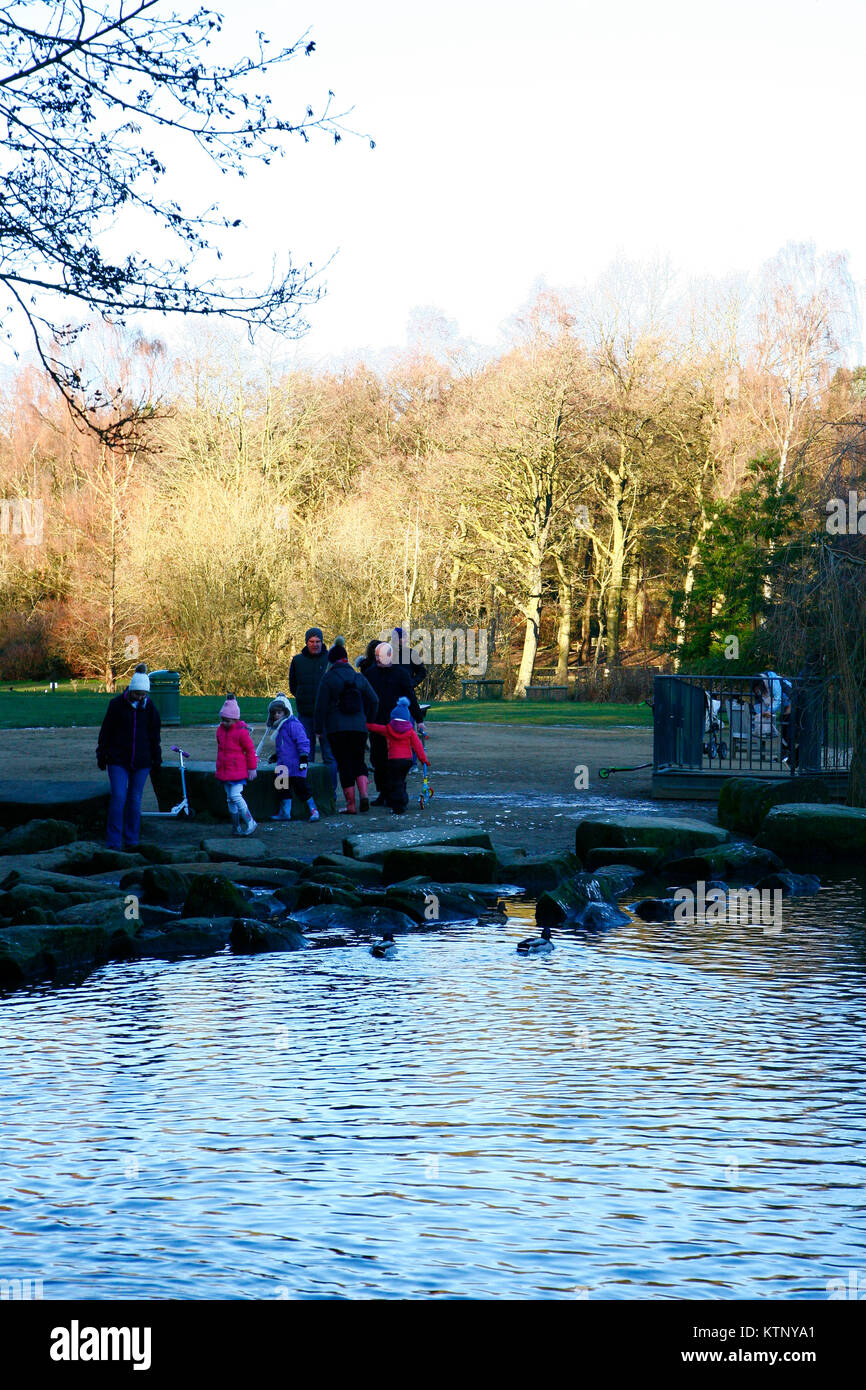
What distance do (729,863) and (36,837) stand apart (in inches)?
257

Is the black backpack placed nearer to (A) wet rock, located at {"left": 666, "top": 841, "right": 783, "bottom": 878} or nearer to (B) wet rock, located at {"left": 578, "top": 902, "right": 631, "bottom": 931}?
(A) wet rock, located at {"left": 666, "top": 841, "right": 783, "bottom": 878}

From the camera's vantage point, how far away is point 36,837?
15.8 meters

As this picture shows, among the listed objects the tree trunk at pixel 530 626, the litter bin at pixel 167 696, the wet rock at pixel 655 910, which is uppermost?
the tree trunk at pixel 530 626

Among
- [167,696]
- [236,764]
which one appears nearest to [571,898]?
[236,764]

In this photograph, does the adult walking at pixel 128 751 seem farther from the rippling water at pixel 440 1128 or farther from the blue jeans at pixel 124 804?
the rippling water at pixel 440 1128

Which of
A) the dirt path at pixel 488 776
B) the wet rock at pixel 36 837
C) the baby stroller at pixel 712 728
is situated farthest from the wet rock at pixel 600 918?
the baby stroller at pixel 712 728

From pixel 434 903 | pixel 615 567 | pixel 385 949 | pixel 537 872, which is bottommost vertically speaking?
pixel 385 949

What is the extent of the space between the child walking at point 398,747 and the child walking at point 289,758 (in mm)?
852

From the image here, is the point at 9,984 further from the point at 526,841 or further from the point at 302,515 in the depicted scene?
the point at 302,515

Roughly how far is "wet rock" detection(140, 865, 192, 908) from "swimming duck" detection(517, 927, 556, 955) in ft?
9.68

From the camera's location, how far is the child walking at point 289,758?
57.3 feet

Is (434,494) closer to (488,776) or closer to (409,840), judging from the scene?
(488,776)

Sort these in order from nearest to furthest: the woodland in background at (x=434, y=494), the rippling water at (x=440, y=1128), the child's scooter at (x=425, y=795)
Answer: the rippling water at (x=440, y=1128)
the child's scooter at (x=425, y=795)
the woodland in background at (x=434, y=494)

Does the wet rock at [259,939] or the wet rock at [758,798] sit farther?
the wet rock at [758,798]
